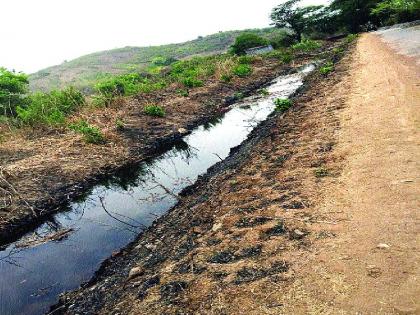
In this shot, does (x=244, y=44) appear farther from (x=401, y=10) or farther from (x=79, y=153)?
(x=79, y=153)

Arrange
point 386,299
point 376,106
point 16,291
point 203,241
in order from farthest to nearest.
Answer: point 376,106 < point 16,291 < point 203,241 < point 386,299

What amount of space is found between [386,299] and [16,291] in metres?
4.47

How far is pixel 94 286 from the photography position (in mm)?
4148

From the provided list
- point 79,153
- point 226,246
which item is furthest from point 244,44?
point 226,246

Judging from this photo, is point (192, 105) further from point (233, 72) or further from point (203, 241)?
point (203, 241)

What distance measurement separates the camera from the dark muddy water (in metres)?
4.54

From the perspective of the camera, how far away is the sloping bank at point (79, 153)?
6734 millimetres

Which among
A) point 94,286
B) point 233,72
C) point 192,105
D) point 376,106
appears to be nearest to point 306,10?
point 233,72

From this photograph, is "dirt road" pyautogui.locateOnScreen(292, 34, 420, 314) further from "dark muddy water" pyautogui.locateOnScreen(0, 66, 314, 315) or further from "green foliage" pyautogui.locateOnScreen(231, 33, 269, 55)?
"green foliage" pyautogui.locateOnScreen(231, 33, 269, 55)

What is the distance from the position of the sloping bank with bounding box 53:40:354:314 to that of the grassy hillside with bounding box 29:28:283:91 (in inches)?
2029

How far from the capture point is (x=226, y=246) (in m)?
3.73

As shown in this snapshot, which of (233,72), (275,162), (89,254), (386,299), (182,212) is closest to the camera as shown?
(386,299)

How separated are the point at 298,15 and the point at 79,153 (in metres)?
34.6

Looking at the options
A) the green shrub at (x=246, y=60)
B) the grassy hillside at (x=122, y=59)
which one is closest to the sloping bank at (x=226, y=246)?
the green shrub at (x=246, y=60)
